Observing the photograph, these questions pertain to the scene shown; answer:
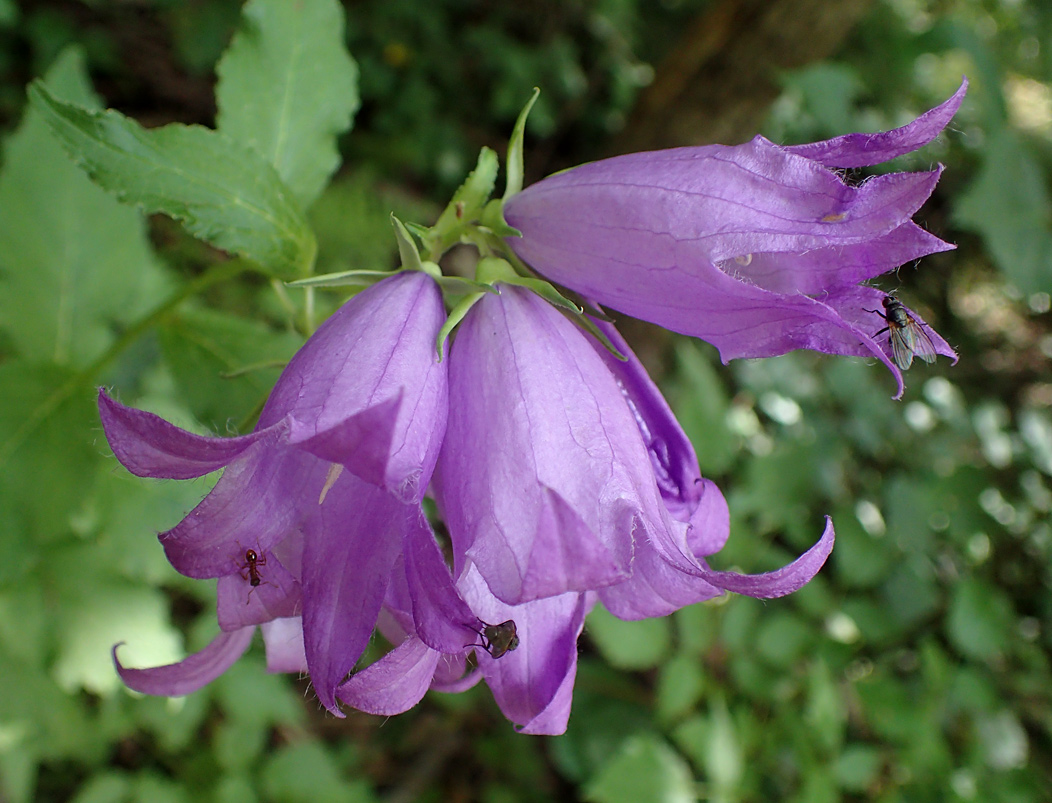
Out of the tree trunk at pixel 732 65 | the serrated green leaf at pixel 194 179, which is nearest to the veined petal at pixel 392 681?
the serrated green leaf at pixel 194 179

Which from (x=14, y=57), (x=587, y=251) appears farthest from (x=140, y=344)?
(x=14, y=57)

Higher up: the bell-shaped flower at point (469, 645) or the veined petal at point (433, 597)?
the veined petal at point (433, 597)

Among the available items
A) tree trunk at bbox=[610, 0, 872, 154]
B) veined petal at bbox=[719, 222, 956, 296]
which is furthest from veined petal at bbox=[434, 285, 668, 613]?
tree trunk at bbox=[610, 0, 872, 154]

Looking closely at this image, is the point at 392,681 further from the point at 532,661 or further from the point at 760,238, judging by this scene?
the point at 760,238

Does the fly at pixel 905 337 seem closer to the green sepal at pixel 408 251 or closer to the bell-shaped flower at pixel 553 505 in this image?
the bell-shaped flower at pixel 553 505

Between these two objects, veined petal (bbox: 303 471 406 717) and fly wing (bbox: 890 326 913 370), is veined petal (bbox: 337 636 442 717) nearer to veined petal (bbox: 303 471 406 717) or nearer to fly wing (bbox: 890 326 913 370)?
veined petal (bbox: 303 471 406 717)

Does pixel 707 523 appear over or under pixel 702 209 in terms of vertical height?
under

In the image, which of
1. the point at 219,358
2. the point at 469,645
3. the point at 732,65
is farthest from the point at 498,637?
the point at 732,65
